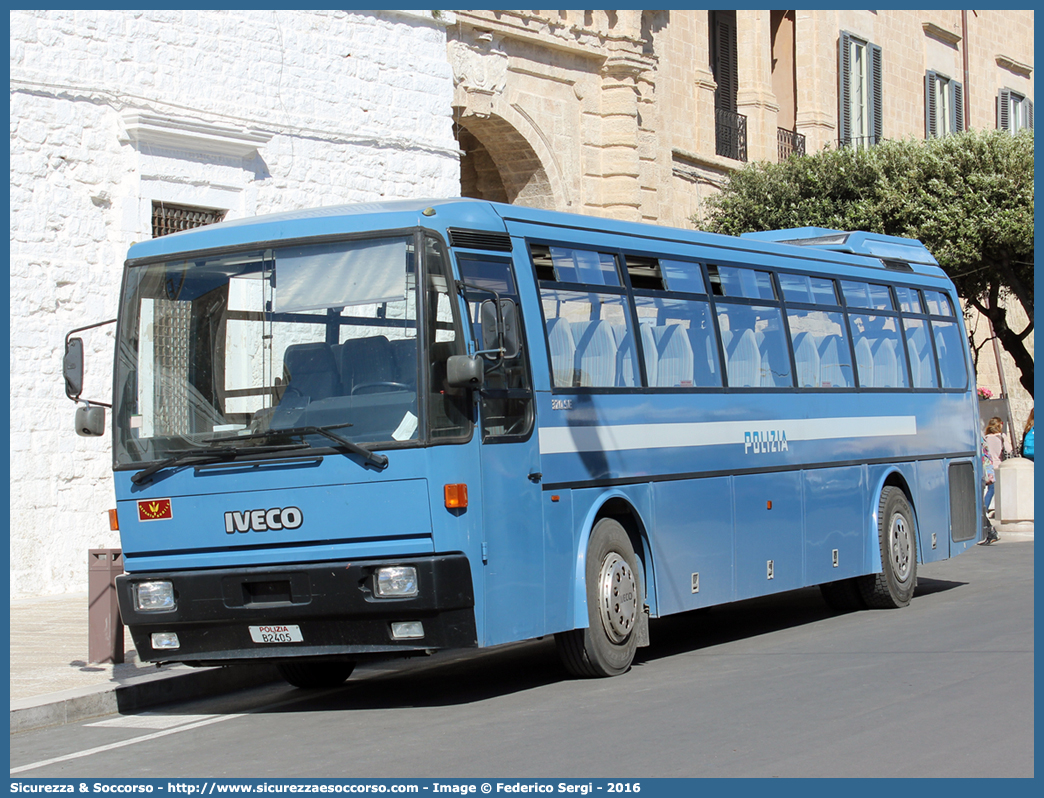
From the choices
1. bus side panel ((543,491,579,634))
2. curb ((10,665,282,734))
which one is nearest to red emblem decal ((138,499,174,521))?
curb ((10,665,282,734))

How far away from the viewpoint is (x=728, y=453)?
428 inches

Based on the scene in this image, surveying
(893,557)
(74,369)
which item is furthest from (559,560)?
(893,557)

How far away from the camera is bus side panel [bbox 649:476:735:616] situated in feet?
32.8

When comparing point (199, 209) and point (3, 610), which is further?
point (199, 209)

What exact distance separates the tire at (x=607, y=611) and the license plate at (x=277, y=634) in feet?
5.91

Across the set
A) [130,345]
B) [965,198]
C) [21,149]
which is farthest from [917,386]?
[965,198]

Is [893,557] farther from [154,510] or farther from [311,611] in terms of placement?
[154,510]

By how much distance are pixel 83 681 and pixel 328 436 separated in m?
2.75

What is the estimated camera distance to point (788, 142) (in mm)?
31828

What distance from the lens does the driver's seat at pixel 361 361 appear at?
816cm

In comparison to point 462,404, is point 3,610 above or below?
below

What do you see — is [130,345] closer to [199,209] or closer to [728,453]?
[728,453]

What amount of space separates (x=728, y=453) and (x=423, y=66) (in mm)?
9846

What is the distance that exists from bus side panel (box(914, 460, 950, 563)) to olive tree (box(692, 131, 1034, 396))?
12561 mm
